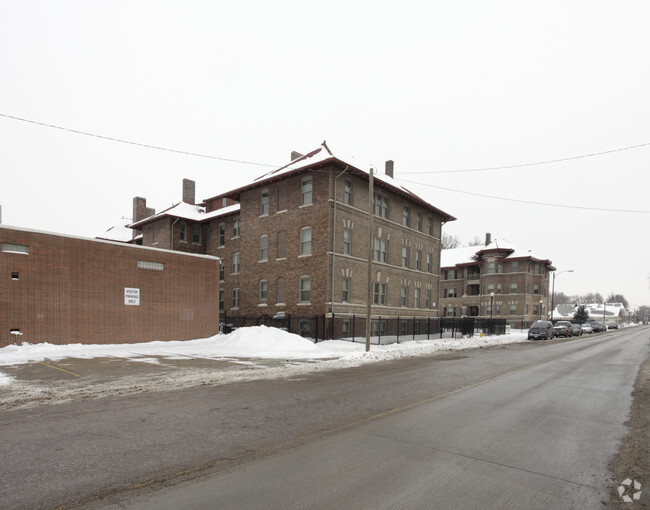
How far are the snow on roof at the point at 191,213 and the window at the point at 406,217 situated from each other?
14438 mm

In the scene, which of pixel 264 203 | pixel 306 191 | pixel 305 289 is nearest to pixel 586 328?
pixel 305 289

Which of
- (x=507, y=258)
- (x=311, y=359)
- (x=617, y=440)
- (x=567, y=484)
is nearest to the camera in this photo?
(x=567, y=484)

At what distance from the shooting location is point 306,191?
29984 millimetres

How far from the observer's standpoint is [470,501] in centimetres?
421

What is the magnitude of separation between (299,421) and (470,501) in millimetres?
3515

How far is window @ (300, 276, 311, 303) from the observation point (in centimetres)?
2903

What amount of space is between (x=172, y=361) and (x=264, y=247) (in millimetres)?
17102

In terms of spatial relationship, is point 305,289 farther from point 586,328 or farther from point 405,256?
point 586,328

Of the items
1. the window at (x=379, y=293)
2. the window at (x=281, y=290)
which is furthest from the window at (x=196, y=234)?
the window at (x=379, y=293)

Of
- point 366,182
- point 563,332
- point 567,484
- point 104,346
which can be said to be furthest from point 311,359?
point 563,332

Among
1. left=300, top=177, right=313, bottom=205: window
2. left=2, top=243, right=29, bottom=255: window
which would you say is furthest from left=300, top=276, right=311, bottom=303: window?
left=2, top=243, right=29, bottom=255: window

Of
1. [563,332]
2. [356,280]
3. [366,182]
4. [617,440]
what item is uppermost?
[366,182]

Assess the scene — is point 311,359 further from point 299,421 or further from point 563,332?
point 563,332

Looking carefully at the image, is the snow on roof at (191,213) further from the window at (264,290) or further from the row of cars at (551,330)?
the row of cars at (551,330)
